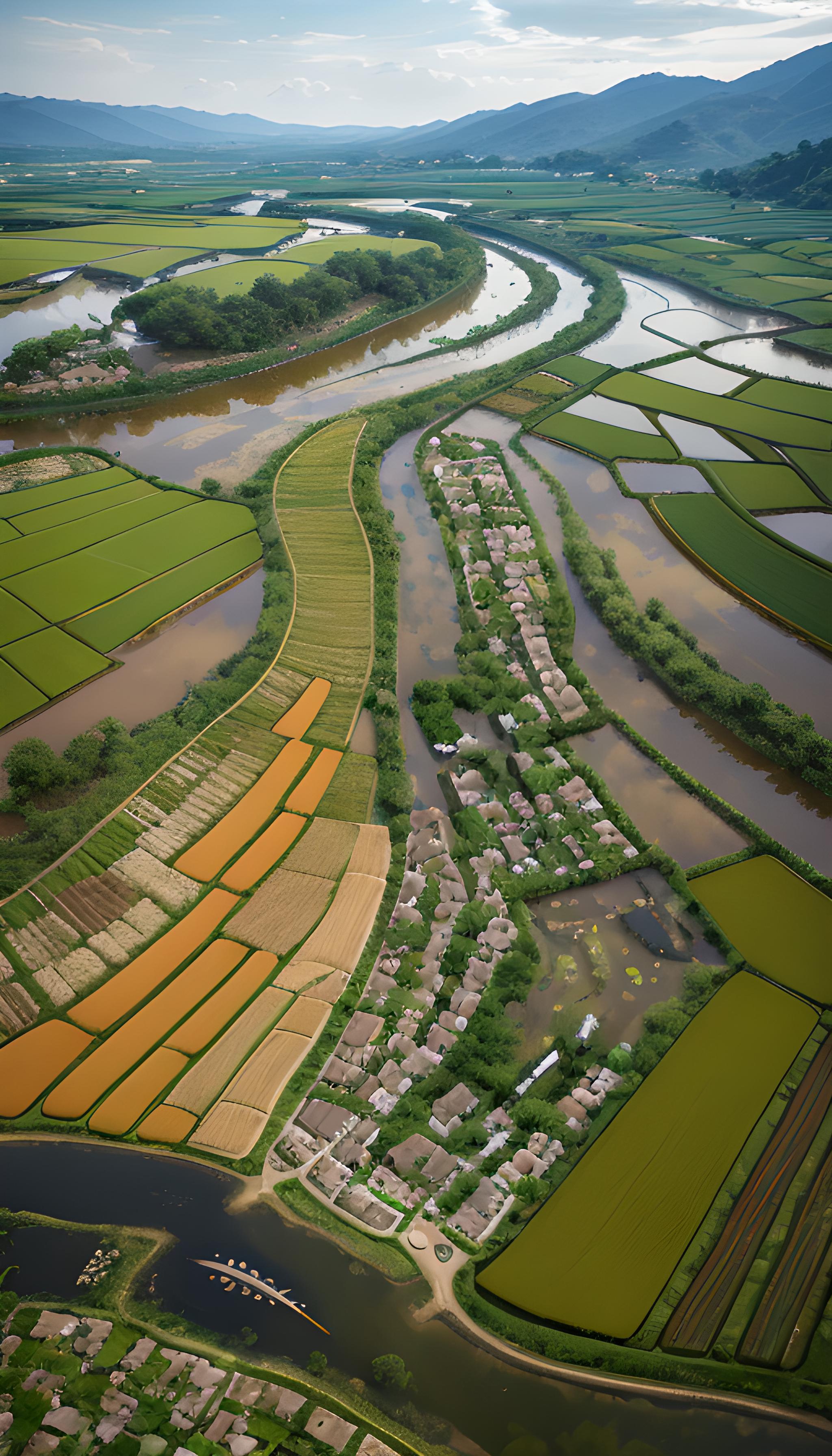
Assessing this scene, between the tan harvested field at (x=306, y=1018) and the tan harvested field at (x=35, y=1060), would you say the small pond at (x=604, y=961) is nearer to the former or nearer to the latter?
the tan harvested field at (x=306, y=1018)

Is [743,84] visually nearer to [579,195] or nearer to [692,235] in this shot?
[579,195]

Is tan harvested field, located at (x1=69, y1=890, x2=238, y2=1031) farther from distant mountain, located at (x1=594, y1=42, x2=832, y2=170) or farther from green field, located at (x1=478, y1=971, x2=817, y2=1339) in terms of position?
distant mountain, located at (x1=594, y1=42, x2=832, y2=170)

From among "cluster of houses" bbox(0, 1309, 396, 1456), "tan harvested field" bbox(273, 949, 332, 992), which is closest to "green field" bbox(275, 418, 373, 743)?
"tan harvested field" bbox(273, 949, 332, 992)

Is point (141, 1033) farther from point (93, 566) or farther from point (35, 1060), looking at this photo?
point (93, 566)

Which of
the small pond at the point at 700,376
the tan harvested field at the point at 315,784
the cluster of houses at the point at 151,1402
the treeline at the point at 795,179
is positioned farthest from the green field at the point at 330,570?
the treeline at the point at 795,179

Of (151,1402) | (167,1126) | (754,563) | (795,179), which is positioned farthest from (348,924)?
(795,179)

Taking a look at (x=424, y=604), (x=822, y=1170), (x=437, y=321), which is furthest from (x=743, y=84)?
(x=822, y=1170)
